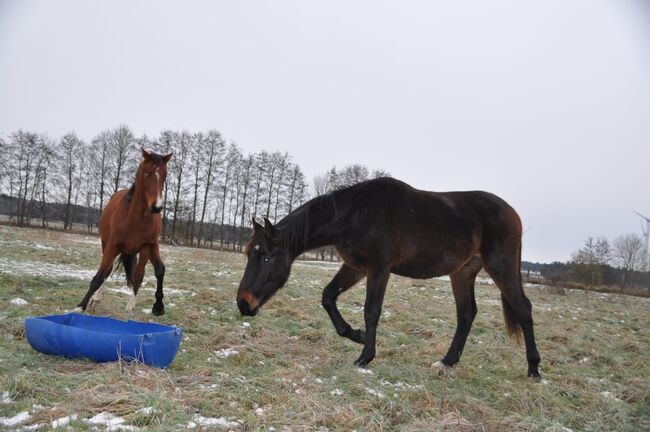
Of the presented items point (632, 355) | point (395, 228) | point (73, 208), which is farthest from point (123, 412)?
point (73, 208)

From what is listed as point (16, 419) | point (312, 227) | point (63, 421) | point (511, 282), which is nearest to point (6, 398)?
point (16, 419)

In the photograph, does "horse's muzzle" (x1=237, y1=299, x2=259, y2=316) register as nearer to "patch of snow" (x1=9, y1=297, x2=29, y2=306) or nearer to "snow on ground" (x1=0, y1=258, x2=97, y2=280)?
"patch of snow" (x1=9, y1=297, x2=29, y2=306)

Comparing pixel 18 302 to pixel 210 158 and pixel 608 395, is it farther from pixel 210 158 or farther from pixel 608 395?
pixel 210 158

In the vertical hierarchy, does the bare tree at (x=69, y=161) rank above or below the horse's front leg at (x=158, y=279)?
above

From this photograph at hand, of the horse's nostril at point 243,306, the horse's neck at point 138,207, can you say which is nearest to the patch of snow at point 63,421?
the horse's nostril at point 243,306

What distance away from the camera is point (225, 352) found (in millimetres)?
4836

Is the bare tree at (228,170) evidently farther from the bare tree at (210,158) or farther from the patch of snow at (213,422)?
the patch of snow at (213,422)

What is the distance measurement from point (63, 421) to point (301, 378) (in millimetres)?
2043

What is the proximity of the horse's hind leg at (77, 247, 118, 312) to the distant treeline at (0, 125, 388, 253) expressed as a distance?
3492 centimetres

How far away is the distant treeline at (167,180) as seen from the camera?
138 ft

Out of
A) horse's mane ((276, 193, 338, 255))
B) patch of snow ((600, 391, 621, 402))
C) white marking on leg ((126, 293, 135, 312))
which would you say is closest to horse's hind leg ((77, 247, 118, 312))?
white marking on leg ((126, 293, 135, 312))

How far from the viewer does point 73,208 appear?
45.8 meters

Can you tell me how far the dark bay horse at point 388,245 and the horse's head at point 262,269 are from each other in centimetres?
1

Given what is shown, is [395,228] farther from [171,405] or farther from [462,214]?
[171,405]
